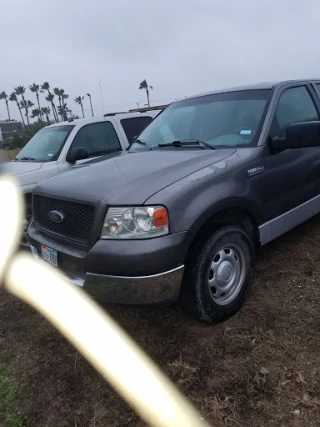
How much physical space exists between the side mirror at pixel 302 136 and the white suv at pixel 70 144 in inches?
126

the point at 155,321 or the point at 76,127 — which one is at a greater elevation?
the point at 76,127

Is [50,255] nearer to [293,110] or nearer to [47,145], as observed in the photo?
[293,110]

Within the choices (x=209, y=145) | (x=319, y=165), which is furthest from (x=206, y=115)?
(x=319, y=165)

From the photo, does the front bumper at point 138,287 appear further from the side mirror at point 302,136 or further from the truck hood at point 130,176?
the side mirror at point 302,136

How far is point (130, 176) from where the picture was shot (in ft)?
9.35

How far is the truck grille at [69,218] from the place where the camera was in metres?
2.68

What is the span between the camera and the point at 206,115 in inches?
149

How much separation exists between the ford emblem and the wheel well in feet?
3.46

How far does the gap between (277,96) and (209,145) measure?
0.88 meters

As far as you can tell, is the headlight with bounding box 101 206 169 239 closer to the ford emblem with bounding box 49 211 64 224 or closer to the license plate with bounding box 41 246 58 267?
the ford emblem with bounding box 49 211 64 224

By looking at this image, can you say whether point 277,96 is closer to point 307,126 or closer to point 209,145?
point 307,126

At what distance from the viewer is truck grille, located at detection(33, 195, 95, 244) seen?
2.68m

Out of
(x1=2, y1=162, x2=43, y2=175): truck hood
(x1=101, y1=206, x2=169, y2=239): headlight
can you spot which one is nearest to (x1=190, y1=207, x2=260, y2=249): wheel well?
(x1=101, y1=206, x2=169, y2=239): headlight

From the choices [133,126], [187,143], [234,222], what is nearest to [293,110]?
[187,143]
